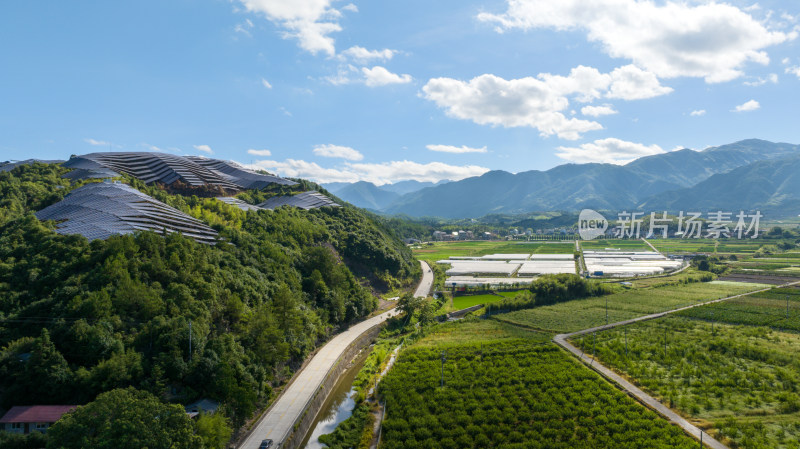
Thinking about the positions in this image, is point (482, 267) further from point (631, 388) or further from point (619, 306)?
point (631, 388)

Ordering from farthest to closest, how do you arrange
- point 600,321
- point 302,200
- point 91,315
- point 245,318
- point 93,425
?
point 302,200 < point 600,321 < point 245,318 < point 91,315 < point 93,425

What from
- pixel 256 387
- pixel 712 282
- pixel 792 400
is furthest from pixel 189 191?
pixel 712 282

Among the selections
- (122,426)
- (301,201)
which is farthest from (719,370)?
(301,201)

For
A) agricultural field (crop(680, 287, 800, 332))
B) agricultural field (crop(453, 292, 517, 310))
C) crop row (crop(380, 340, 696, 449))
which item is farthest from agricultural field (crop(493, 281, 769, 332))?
crop row (crop(380, 340, 696, 449))

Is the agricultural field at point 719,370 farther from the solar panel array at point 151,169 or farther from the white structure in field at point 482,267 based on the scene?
the solar panel array at point 151,169

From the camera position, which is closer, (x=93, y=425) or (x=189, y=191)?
(x=93, y=425)

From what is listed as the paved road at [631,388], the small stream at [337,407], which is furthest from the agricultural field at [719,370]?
the small stream at [337,407]

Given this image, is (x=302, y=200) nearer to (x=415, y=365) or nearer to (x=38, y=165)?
(x=38, y=165)
